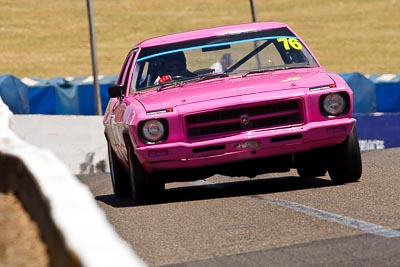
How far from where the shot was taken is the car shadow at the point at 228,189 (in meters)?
11.2

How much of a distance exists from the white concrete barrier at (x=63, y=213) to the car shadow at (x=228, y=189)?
290cm

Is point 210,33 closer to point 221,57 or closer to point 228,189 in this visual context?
point 221,57

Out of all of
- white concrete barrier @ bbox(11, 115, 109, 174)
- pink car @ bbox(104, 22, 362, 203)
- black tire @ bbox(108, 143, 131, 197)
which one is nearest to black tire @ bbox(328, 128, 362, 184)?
pink car @ bbox(104, 22, 362, 203)

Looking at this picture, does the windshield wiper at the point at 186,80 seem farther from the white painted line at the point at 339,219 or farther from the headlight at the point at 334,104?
the white painted line at the point at 339,219

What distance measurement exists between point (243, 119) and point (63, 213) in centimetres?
544

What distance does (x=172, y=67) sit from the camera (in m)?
11.7

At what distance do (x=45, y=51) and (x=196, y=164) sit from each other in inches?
1642

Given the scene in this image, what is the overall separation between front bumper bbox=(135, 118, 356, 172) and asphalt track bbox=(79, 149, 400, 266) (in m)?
0.35

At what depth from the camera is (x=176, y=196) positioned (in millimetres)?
11641

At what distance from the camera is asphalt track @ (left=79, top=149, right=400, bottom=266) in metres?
6.91

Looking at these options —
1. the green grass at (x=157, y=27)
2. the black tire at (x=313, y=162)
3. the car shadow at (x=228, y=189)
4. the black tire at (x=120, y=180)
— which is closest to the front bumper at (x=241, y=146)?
the black tire at (x=313, y=162)

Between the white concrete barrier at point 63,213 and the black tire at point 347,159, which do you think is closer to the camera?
the white concrete barrier at point 63,213

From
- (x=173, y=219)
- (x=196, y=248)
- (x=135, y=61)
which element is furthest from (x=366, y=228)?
(x=135, y=61)

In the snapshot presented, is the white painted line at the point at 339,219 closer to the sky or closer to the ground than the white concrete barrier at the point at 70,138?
closer to the sky
